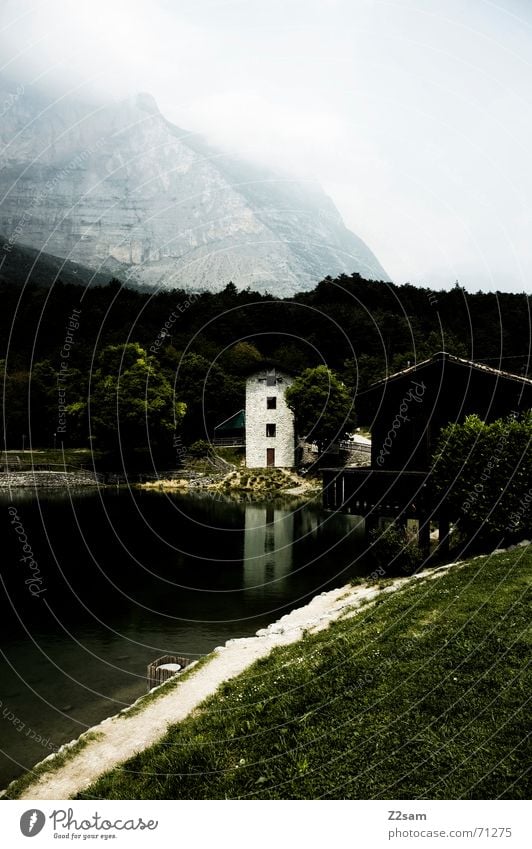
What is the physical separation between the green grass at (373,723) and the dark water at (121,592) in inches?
160

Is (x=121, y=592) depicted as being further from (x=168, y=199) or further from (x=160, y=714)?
(x=168, y=199)

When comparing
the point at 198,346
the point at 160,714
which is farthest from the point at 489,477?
the point at 198,346

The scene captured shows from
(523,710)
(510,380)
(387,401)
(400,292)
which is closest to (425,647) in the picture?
(523,710)

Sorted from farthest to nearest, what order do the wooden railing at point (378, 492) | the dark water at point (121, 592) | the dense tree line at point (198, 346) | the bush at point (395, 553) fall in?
the dense tree line at point (198, 346)
the wooden railing at point (378, 492)
the bush at point (395, 553)
the dark water at point (121, 592)

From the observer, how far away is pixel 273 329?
9912cm

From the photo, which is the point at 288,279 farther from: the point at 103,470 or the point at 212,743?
the point at 103,470

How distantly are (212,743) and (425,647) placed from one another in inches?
158

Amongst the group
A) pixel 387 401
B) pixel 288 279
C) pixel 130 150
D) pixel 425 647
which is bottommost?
pixel 425 647

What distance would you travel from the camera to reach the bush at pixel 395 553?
64.6ft

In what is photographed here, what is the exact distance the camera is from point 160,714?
10547mm

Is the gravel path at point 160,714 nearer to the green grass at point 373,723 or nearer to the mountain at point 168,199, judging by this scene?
the green grass at point 373,723

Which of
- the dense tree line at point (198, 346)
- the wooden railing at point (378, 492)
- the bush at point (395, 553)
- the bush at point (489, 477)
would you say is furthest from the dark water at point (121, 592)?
the dense tree line at point (198, 346)

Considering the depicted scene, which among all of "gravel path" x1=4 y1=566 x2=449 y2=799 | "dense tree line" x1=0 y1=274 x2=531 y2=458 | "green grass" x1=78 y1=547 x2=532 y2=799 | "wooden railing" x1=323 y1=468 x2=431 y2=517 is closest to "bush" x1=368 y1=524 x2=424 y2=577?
"wooden railing" x1=323 y1=468 x2=431 y2=517

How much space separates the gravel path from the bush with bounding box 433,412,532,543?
101 inches
